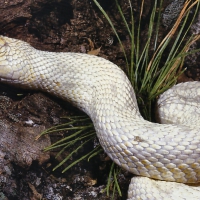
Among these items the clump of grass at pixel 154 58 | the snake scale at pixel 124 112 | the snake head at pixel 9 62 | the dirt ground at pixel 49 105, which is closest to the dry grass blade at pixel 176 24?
the clump of grass at pixel 154 58

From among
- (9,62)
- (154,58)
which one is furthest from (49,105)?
(154,58)

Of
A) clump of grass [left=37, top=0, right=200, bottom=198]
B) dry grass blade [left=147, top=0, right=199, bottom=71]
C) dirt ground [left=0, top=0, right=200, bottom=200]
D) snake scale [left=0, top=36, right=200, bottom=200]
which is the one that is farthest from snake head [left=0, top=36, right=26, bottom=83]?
dry grass blade [left=147, top=0, right=199, bottom=71]

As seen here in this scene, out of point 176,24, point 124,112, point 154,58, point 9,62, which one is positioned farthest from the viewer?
point 154,58

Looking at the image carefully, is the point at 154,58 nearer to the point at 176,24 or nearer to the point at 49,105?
the point at 176,24

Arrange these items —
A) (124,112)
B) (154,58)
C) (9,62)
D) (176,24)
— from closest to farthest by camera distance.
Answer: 1. (124,112)
2. (9,62)
3. (176,24)
4. (154,58)

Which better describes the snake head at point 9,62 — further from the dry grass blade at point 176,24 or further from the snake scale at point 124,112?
the dry grass blade at point 176,24

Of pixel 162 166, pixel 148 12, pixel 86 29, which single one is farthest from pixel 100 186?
pixel 148 12
